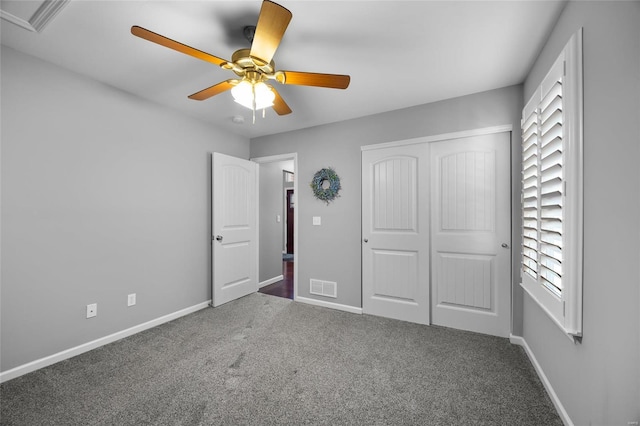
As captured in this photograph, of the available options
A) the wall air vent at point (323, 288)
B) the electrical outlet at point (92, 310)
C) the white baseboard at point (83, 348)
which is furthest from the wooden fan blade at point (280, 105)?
the white baseboard at point (83, 348)

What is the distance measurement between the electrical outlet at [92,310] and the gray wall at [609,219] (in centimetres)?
349

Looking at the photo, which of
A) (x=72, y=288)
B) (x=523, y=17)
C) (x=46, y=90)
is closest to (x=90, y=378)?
(x=72, y=288)

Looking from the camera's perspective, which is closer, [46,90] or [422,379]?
[422,379]

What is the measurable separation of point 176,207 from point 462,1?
316 cm

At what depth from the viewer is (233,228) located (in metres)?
3.73

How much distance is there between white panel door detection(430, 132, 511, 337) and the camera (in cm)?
261

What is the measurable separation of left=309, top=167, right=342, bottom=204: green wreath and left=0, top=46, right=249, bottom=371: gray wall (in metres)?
1.49

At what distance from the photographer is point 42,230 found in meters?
2.12

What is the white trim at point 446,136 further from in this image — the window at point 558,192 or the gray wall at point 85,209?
the gray wall at point 85,209

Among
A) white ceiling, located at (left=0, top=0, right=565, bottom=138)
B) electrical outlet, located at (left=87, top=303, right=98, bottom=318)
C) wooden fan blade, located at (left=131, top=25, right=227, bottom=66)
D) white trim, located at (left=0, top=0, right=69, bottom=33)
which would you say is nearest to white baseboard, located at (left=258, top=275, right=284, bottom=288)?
electrical outlet, located at (left=87, top=303, right=98, bottom=318)

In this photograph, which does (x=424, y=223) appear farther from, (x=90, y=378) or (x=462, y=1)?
(x=90, y=378)

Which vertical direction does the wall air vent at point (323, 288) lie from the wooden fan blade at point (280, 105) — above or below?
below

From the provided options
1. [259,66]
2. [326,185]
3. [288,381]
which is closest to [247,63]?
[259,66]

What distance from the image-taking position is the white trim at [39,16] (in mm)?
1563
